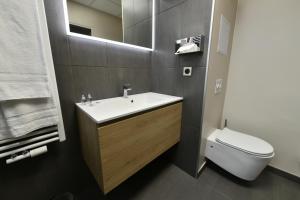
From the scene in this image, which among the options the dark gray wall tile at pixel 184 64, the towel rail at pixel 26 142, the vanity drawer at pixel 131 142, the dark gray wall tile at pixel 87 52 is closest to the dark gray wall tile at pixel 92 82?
the dark gray wall tile at pixel 87 52

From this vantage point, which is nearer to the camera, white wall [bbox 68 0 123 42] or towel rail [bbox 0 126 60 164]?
towel rail [bbox 0 126 60 164]

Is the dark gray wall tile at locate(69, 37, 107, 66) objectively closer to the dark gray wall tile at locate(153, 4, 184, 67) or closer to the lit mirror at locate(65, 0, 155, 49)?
the lit mirror at locate(65, 0, 155, 49)

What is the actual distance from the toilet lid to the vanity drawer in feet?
1.99

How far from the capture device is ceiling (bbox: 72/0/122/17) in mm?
1048

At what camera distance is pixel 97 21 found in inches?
44.0

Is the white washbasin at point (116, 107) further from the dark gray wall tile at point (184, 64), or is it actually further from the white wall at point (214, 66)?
the white wall at point (214, 66)

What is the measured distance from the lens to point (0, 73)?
59 centimetres

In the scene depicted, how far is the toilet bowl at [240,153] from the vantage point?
1121 mm

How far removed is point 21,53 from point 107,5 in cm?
86

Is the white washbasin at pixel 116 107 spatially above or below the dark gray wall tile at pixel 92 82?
below

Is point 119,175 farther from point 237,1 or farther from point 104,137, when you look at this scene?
point 237,1

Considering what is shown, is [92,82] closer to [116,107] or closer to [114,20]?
[116,107]

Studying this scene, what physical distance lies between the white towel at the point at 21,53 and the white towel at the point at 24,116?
0.05 metres

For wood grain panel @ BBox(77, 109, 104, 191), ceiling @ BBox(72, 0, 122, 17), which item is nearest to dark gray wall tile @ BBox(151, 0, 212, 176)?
ceiling @ BBox(72, 0, 122, 17)
